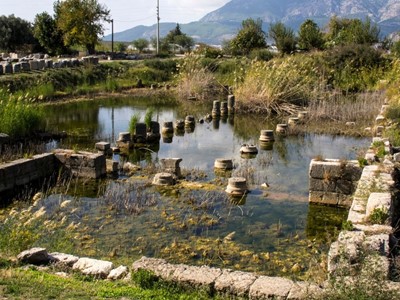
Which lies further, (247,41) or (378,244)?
(247,41)

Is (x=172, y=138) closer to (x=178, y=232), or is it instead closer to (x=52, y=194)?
(x=52, y=194)

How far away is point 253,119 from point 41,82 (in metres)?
11.7

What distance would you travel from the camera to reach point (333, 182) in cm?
1123

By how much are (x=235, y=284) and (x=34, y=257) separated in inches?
110

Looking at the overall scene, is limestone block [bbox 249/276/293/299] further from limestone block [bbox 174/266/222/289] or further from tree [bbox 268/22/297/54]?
tree [bbox 268/22/297/54]

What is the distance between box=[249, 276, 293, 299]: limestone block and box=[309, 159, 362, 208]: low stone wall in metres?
5.45

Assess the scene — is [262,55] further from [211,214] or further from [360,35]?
[211,214]

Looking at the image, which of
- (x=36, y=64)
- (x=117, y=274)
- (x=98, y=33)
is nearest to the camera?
(x=117, y=274)

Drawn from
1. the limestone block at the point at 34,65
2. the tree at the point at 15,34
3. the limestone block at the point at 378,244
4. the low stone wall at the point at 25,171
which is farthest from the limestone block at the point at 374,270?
the tree at the point at 15,34

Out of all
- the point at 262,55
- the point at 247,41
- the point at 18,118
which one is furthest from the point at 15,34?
the point at 18,118

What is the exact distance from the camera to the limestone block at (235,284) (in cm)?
600

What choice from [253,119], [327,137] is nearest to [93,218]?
[327,137]

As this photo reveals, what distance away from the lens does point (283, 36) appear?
1542 inches

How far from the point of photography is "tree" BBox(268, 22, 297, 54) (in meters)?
38.3
